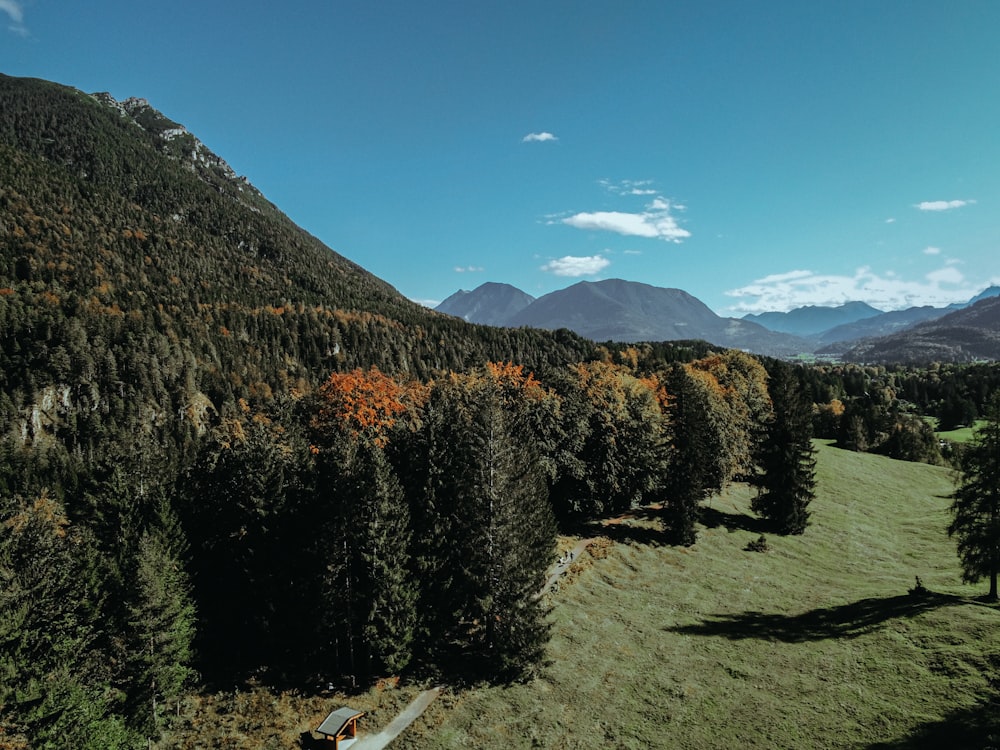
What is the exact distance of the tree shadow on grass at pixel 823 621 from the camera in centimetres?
3259

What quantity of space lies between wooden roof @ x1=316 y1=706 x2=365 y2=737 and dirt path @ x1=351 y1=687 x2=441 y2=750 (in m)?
1.21

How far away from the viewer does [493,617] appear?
3111cm

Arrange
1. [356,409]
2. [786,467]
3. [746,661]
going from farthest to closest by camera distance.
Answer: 1. [786,467]
2. [356,409]
3. [746,661]

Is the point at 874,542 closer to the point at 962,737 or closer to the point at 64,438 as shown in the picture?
the point at 962,737

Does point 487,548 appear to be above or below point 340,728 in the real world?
above

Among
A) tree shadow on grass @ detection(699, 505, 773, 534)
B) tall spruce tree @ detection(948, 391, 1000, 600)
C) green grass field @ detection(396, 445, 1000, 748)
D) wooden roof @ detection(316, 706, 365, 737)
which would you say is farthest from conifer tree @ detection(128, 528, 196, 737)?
tree shadow on grass @ detection(699, 505, 773, 534)

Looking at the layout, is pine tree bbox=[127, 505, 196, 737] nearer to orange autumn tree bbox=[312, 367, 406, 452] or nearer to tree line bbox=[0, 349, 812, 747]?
tree line bbox=[0, 349, 812, 747]

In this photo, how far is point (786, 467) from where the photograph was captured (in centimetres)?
5534

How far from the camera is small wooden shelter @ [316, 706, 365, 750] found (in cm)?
2352

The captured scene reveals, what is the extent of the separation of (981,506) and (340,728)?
42.0 meters

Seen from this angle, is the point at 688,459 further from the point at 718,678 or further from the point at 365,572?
the point at 365,572

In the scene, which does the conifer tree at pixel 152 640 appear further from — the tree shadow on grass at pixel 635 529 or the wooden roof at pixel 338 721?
the tree shadow on grass at pixel 635 529

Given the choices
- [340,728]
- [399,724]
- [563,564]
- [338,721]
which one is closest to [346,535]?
[338,721]

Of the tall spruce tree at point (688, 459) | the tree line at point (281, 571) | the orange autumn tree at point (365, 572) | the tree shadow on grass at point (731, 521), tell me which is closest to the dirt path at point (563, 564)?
the tree line at point (281, 571)
